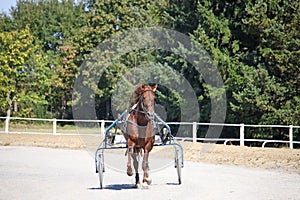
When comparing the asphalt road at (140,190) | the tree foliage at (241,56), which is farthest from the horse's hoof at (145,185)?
the tree foliage at (241,56)

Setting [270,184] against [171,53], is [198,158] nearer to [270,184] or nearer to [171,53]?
[270,184]

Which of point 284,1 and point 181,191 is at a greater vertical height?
point 284,1

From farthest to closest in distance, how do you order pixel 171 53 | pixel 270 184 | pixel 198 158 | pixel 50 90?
pixel 50 90 < pixel 171 53 < pixel 198 158 < pixel 270 184

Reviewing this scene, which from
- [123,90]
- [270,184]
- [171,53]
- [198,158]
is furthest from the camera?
[123,90]

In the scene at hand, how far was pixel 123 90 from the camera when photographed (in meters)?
43.8

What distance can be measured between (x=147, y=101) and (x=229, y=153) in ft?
36.3

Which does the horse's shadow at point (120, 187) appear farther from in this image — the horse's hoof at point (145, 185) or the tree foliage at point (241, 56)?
the tree foliage at point (241, 56)

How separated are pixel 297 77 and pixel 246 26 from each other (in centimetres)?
372

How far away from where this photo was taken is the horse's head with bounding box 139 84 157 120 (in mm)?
10897

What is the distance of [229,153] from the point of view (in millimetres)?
21453

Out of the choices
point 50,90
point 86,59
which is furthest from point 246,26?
point 50,90

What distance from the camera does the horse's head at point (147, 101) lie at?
1090cm

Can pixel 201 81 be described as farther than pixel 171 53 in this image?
No

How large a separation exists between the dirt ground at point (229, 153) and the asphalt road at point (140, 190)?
196cm
